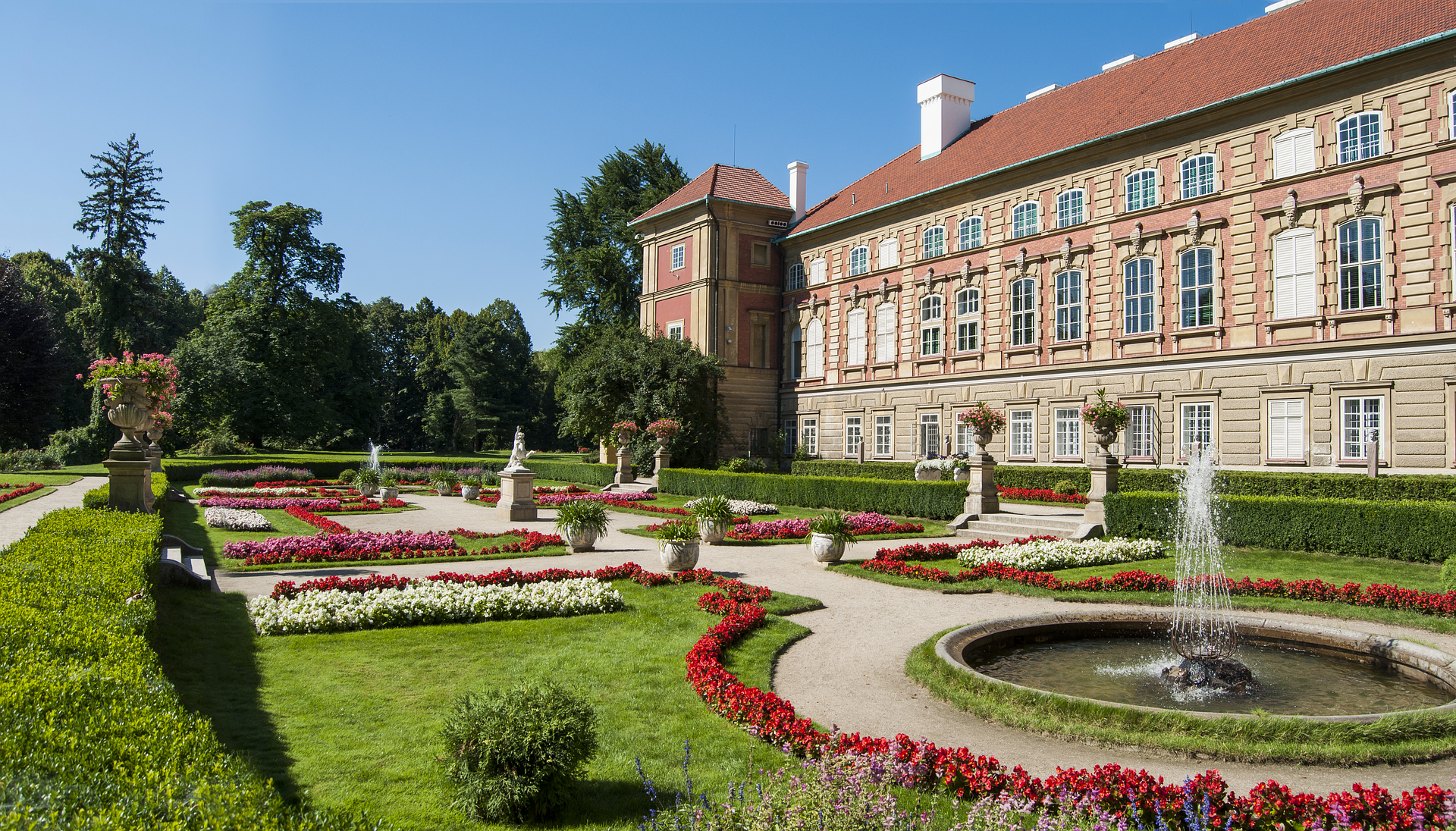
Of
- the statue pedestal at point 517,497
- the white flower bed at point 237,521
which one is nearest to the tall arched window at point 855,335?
the statue pedestal at point 517,497

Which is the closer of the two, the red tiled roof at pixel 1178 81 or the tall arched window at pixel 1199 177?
the red tiled roof at pixel 1178 81

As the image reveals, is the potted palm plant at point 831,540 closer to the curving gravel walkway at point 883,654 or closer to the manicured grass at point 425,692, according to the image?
the curving gravel walkway at point 883,654

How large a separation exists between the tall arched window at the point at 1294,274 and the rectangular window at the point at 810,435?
61.8ft

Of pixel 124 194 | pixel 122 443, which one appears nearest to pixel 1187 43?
pixel 122 443

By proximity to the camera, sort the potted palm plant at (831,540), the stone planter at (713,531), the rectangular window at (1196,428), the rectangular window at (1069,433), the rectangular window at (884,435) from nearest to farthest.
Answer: the potted palm plant at (831,540)
the stone planter at (713,531)
the rectangular window at (1196,428)
the rectangular window at (1069,433)
the rectangular window at (884,435)

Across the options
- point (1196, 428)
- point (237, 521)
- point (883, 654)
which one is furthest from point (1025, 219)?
point (237, 521)

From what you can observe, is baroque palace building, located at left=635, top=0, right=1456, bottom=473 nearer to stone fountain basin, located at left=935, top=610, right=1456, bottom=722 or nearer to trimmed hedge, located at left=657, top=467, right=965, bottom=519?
trimmed hedge, located at left=657, top=467, right=965, bottom=519

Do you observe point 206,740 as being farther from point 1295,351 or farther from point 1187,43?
point 1187,43

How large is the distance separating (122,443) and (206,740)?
1303 cm

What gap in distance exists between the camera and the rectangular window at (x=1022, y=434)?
1129 inches

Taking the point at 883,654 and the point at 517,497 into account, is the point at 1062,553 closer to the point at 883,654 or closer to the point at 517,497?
the point at 883,654

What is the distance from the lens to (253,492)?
3003cm

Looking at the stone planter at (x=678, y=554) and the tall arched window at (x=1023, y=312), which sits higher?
the tall arched window at (x=1023, y=312)

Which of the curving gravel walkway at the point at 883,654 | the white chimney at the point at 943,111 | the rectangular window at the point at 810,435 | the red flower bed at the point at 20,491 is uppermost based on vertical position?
the white chimney at the point at 943,111
